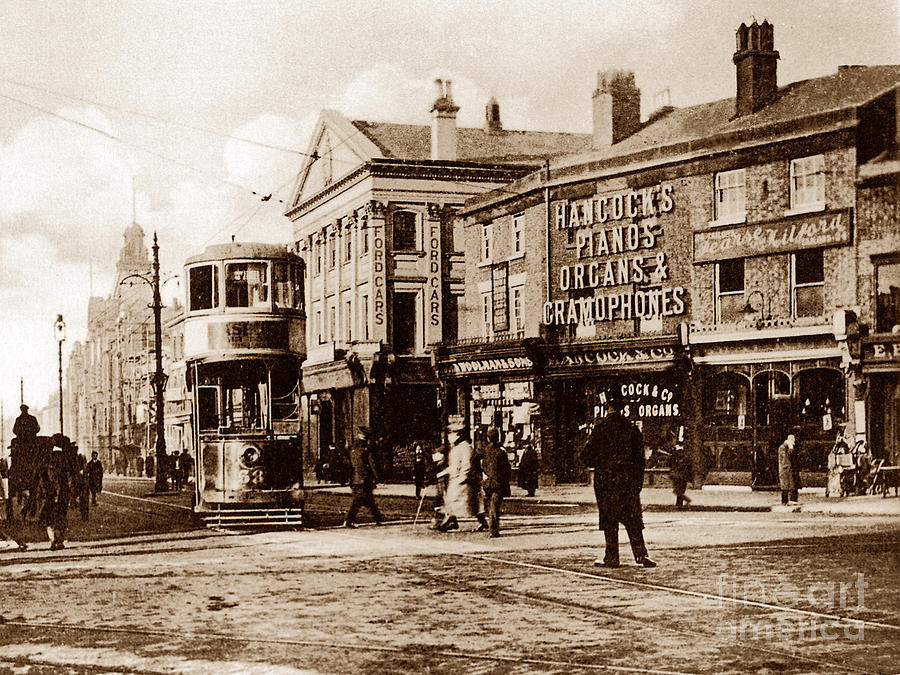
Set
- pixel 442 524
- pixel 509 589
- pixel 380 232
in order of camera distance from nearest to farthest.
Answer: pixel 509 589, pixel 442 524, pixel 380 232

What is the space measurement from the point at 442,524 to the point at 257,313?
3.67 m

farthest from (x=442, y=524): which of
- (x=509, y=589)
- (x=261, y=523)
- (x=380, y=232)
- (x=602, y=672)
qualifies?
(x=380, y=232)

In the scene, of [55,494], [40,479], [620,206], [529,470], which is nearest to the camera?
[40,479]

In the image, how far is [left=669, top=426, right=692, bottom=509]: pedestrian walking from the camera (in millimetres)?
16578

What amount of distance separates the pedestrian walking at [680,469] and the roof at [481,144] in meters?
4.77

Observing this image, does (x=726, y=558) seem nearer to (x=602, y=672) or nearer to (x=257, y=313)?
(x=602, y=672)

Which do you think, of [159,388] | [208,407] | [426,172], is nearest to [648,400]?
[426,172]

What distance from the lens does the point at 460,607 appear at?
8.09 m

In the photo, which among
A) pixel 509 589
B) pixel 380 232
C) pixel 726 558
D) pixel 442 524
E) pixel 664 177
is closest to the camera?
pixel 509 589

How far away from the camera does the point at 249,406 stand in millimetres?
14938

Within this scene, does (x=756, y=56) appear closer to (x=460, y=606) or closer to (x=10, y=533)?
(x=460, y=606)

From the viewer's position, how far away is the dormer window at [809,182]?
17.7m

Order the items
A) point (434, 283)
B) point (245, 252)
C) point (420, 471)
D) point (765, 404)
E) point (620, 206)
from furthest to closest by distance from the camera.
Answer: point (420, 471), point (434, 283), point (765, 404), point (620, 206), point (245, 252)

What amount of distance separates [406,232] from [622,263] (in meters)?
10.2
